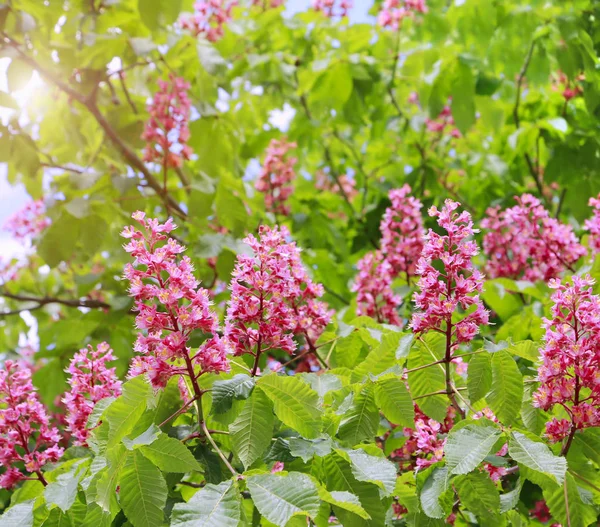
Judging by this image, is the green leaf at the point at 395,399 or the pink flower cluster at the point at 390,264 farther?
the pink flower cluster at the point at 390,264

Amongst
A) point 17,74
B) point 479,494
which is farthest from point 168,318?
point 17,74

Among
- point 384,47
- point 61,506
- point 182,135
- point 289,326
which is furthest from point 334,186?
point 61,506

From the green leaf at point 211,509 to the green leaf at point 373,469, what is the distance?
272mm

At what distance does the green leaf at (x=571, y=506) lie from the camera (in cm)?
155

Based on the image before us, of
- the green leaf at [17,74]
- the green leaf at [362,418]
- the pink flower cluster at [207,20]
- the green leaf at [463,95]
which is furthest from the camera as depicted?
the pink flower cluster at [207,20]

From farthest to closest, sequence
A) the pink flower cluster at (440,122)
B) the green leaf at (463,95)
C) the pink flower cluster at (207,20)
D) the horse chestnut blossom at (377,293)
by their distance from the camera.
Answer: the pink flower cluster at (440,122)
the pink flower cluster at (207,20)
the green leaf at (463,95)
the horse chestnut blossom at (377,293)

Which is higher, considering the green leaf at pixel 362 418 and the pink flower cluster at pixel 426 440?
the green leaf at pixel 362 418

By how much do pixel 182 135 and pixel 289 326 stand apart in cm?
231

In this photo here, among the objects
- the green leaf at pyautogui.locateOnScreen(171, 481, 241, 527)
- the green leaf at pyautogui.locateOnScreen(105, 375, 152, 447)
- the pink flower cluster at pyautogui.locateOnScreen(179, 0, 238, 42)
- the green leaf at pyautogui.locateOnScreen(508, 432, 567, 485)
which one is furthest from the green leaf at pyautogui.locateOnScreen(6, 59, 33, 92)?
the green leaf at pyautogui.locateOnScreen(508, 432, 567, 485)

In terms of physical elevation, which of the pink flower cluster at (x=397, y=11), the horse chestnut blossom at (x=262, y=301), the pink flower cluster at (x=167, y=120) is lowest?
the horse chestnut blossom at (x=262, y=301)

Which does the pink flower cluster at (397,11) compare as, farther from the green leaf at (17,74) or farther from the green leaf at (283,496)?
the green leaf at (283,496)

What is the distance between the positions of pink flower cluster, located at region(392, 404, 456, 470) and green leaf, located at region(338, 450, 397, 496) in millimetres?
192

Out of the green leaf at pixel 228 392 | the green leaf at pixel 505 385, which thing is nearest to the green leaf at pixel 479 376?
the green leaf at pixel 505 385

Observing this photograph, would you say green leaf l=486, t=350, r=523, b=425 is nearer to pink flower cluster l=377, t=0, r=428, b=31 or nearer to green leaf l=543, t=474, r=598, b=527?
green leaf l=543, t=474, r=598, b=527
